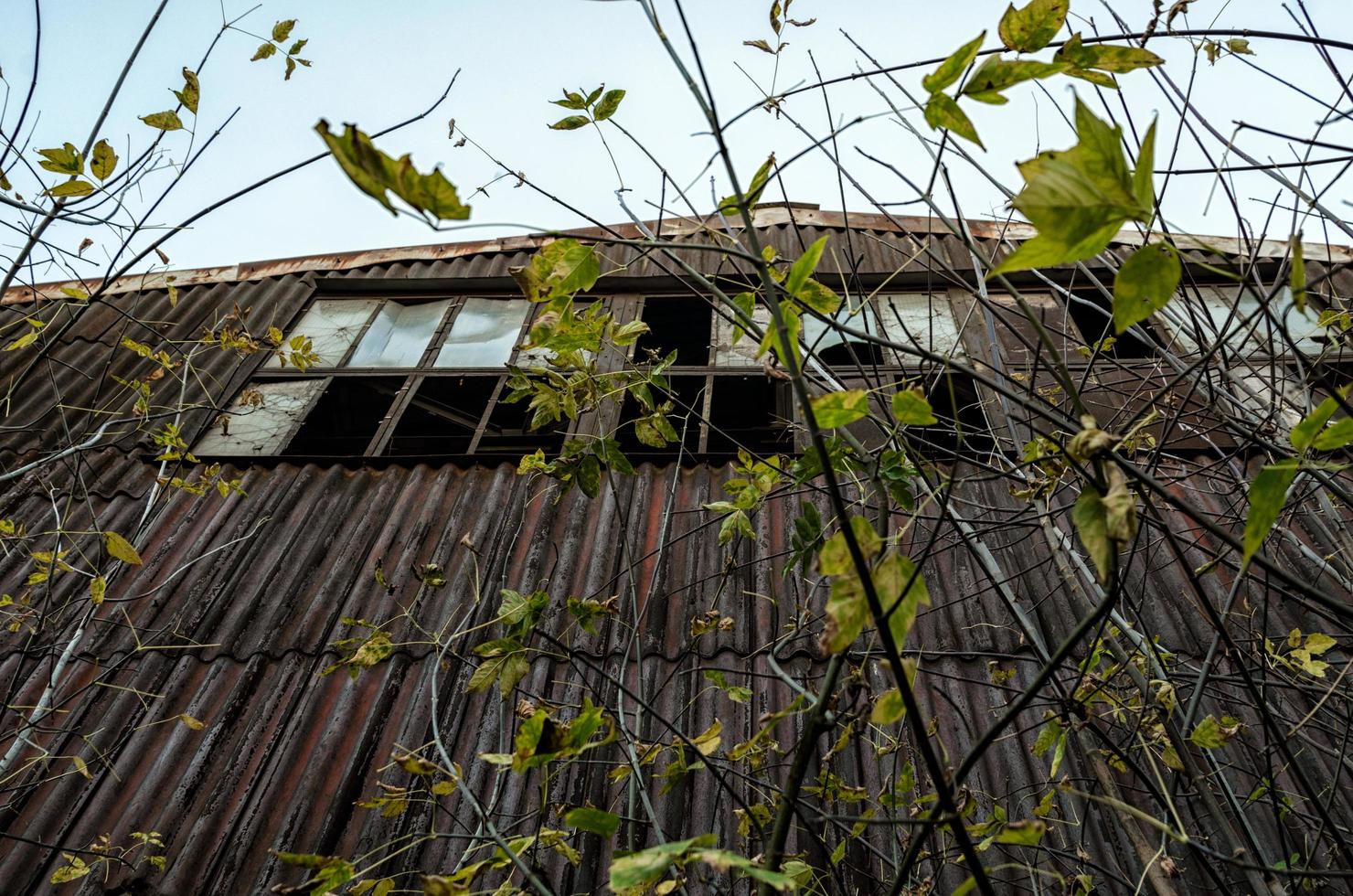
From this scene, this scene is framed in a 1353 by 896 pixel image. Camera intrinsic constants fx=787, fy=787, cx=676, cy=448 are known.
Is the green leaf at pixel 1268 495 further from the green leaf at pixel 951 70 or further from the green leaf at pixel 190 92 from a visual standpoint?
the green leaf at pixel 190 92

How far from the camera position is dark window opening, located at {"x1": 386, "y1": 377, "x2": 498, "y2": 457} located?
5137mm

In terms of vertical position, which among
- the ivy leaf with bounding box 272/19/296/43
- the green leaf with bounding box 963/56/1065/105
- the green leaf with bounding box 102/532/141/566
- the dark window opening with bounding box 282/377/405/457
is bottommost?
the green leaf with bounding box 963/56/1065/105

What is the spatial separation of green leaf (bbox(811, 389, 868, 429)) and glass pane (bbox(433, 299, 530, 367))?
4506mm

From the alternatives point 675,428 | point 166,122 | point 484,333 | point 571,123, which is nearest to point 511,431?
point 484,333

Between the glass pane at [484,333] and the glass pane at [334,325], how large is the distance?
2.25 feet

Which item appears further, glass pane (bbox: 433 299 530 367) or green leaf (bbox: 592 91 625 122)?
glass pane (bbox: 433 299 530 367)

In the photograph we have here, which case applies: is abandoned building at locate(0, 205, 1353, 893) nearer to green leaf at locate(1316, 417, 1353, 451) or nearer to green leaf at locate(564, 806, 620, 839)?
green leaf at locate(1316, 417, 1353, 451)

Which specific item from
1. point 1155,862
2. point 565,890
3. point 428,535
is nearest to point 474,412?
point 428,535

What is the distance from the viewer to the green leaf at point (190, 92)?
7.06ft

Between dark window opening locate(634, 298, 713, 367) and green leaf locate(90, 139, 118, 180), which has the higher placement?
dark window opening locate(634, 298, 713, 367)

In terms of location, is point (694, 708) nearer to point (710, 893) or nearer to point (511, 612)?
point (710, 893)

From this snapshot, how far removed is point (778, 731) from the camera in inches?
105

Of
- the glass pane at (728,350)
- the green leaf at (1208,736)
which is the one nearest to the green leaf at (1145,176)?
the green leaf at (1208,736)

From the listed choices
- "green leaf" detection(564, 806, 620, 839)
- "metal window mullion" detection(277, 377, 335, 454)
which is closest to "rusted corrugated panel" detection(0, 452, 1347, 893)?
"metal window mullion" detection(277, 377, 335, 454)
